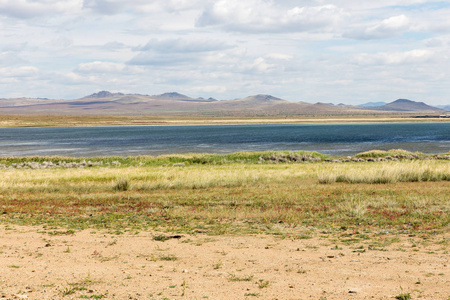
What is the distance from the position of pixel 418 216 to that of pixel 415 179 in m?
13.6

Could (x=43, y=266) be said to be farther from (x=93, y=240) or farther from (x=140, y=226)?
(x=140, y=226)

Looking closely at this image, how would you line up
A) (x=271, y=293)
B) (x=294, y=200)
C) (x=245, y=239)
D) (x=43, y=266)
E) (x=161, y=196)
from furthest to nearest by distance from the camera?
(x=161, y=196) < (x=294, y=200) < (x=245, y=239) < (x=43, y=266) < (x=271, y=293)

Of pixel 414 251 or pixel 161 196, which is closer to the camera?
pixel 414 251

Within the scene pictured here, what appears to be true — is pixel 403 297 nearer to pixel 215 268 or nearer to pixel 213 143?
pixel 215 268

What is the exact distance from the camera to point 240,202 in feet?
73.1

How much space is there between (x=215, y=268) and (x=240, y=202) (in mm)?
10754

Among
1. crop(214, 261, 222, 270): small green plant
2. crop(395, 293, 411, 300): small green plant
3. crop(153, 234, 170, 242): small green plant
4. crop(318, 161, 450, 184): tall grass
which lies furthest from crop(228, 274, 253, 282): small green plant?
crop(318, 161, 450, 184): tall grass

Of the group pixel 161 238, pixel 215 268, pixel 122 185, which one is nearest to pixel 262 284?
pixel 215 268

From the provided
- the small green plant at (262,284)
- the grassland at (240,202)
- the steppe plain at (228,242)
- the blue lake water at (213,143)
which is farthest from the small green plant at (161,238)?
the blue lake water at (213,143)

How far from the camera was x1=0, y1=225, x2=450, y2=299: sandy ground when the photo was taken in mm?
9734

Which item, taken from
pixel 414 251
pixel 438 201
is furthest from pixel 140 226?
pixel 438 201

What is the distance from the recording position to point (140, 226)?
672 inches

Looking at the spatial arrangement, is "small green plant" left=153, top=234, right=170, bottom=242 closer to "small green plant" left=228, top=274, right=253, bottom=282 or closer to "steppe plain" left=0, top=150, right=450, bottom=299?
"steppe plain" left=0, top=150, right=450, bottom=299

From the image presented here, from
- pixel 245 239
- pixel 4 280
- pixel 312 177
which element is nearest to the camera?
pixel 4 280
